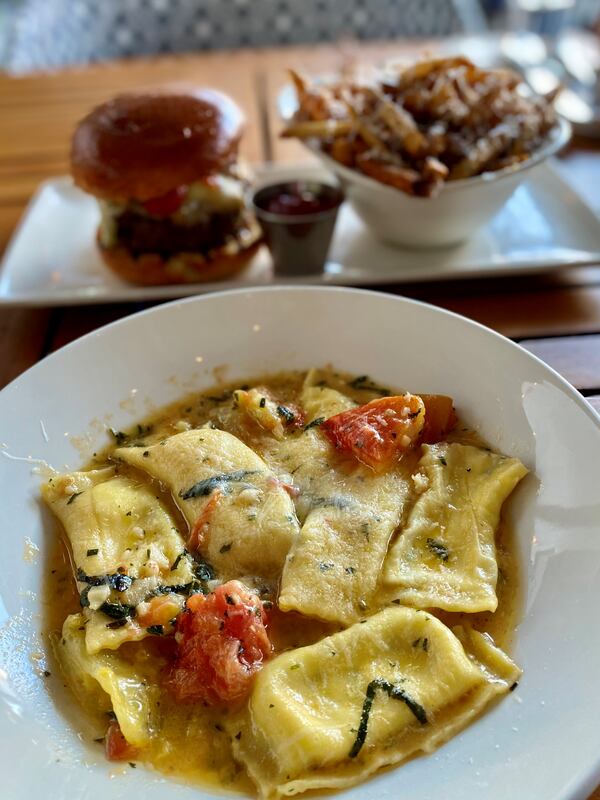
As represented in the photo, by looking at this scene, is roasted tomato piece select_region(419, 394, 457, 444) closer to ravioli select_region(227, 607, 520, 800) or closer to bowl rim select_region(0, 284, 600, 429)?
bowl rim select_region(0, 284, 600, 429)

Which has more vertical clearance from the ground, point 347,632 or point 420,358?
point 420,358

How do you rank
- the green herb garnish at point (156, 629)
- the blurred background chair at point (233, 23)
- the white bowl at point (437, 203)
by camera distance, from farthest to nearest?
1. the blurred background chair at point (233, 23)
2. the white bowl at point (437, 203)
3. the green herb garnish at point (156, 629)

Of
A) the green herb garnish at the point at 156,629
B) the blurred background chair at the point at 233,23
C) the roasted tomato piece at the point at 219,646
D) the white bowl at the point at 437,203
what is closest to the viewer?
the roasted tomato piece at the point at 219,646

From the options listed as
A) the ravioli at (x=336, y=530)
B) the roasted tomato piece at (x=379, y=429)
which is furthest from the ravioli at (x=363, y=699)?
the roasted tomato piece at (x=379, y=429)

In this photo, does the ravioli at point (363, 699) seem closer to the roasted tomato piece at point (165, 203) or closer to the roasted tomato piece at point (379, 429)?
the roasted tomato piece at point (379, 429)

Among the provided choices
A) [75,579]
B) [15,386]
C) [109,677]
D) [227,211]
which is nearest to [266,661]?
[109,677]

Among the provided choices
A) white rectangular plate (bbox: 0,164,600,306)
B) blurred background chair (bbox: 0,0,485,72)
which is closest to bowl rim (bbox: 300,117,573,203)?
white rectangular plate (bbox: 0,164,600,306)

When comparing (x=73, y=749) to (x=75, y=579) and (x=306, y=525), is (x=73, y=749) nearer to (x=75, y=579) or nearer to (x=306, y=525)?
(x=75, y=579)
